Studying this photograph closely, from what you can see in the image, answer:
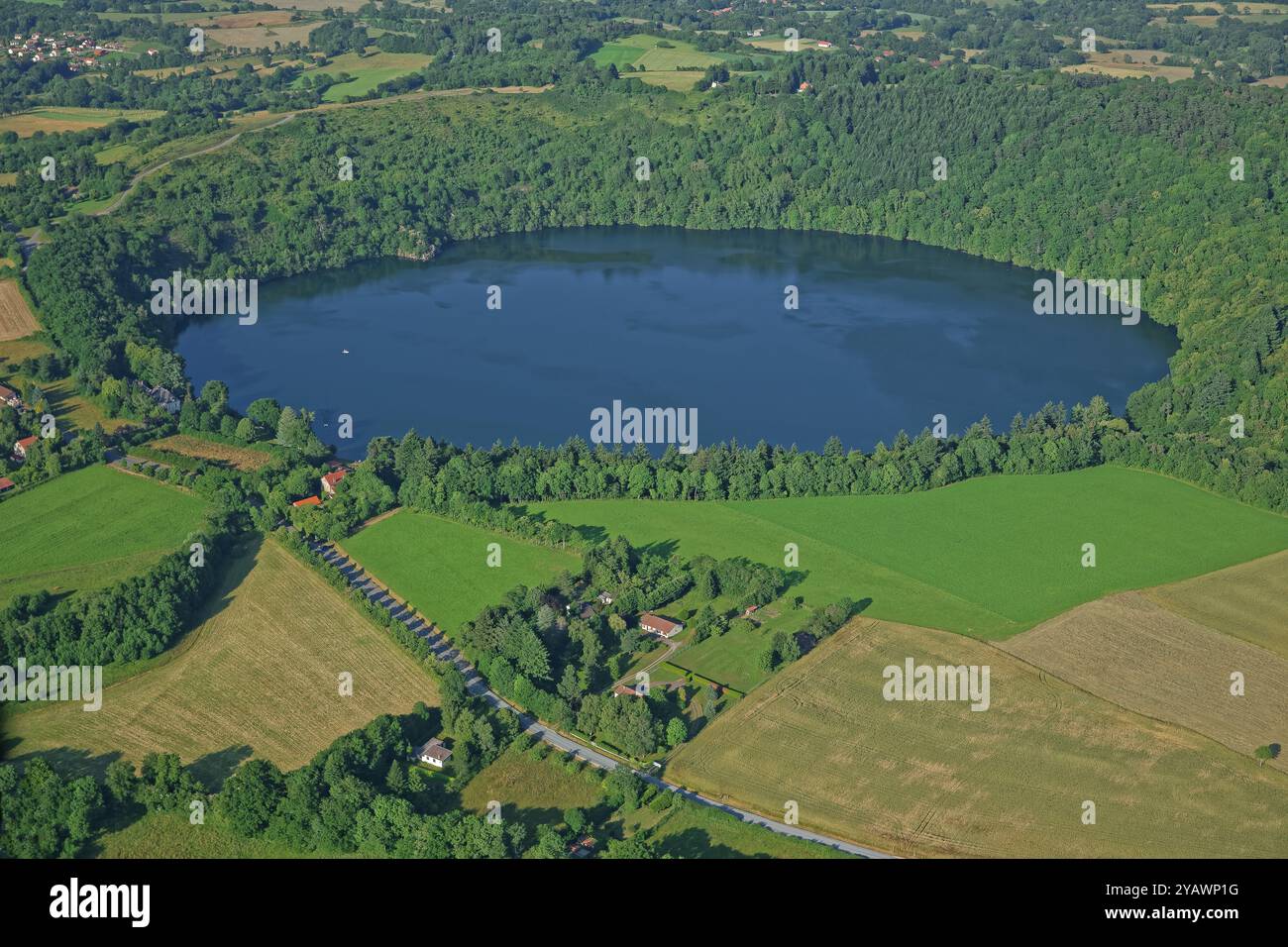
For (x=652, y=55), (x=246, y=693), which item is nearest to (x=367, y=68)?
(x=652, y=55)

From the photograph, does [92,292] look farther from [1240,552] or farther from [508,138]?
[1240,552]

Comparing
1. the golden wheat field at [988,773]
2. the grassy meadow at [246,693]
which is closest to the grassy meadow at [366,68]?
the grassy meadow at [246,693]

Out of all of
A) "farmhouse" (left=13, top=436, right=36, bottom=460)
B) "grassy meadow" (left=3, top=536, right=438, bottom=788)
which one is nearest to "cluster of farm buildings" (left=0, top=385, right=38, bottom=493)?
"farmhouse" (left=13, top=436, right=36, bottom=460)

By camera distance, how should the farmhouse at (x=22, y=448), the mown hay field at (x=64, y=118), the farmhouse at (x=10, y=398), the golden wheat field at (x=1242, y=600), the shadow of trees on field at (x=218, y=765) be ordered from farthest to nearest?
1. the mown hay field at (x=64, y=118)
2. the farmhouse at (x=10, y=398)
3. the farmhouse at (x=22, y=448)
4. the golden wheat field at (x=1242, y=600)
5. the shadow of trees on field at (x=218, y=765)

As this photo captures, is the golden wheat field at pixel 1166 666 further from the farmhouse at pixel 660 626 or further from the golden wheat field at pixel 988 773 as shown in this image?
the farmhouse at pixel 660 626

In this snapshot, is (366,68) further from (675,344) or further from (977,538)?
(977,538)
